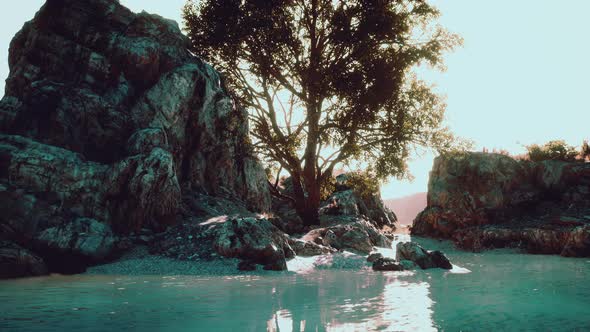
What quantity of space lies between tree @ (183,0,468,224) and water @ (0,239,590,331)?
14713mm

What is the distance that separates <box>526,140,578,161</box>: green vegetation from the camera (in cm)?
3211

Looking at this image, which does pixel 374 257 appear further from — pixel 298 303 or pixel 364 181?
pixel 364 181

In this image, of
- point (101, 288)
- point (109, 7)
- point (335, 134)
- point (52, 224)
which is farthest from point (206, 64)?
point (101, 288)

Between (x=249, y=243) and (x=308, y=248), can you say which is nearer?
(x=249, y=243)

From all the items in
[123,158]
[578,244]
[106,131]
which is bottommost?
[578,244]

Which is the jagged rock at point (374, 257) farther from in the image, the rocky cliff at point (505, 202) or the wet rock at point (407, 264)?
the rocky cliff at point (505, 202)

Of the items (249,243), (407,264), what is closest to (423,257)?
(407,264)

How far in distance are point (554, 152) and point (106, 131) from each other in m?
31.5

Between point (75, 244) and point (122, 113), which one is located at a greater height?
point (122, 113)

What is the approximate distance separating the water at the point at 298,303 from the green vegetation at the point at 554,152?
848 inches

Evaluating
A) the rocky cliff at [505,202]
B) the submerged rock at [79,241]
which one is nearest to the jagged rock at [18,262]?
the submerged rock at [79,241]

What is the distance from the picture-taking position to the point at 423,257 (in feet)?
57.7

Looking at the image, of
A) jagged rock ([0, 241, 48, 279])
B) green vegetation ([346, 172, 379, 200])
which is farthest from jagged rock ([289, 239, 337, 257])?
green vegetation ([346, 172, 379, 200])

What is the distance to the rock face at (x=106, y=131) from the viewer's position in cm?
1623
